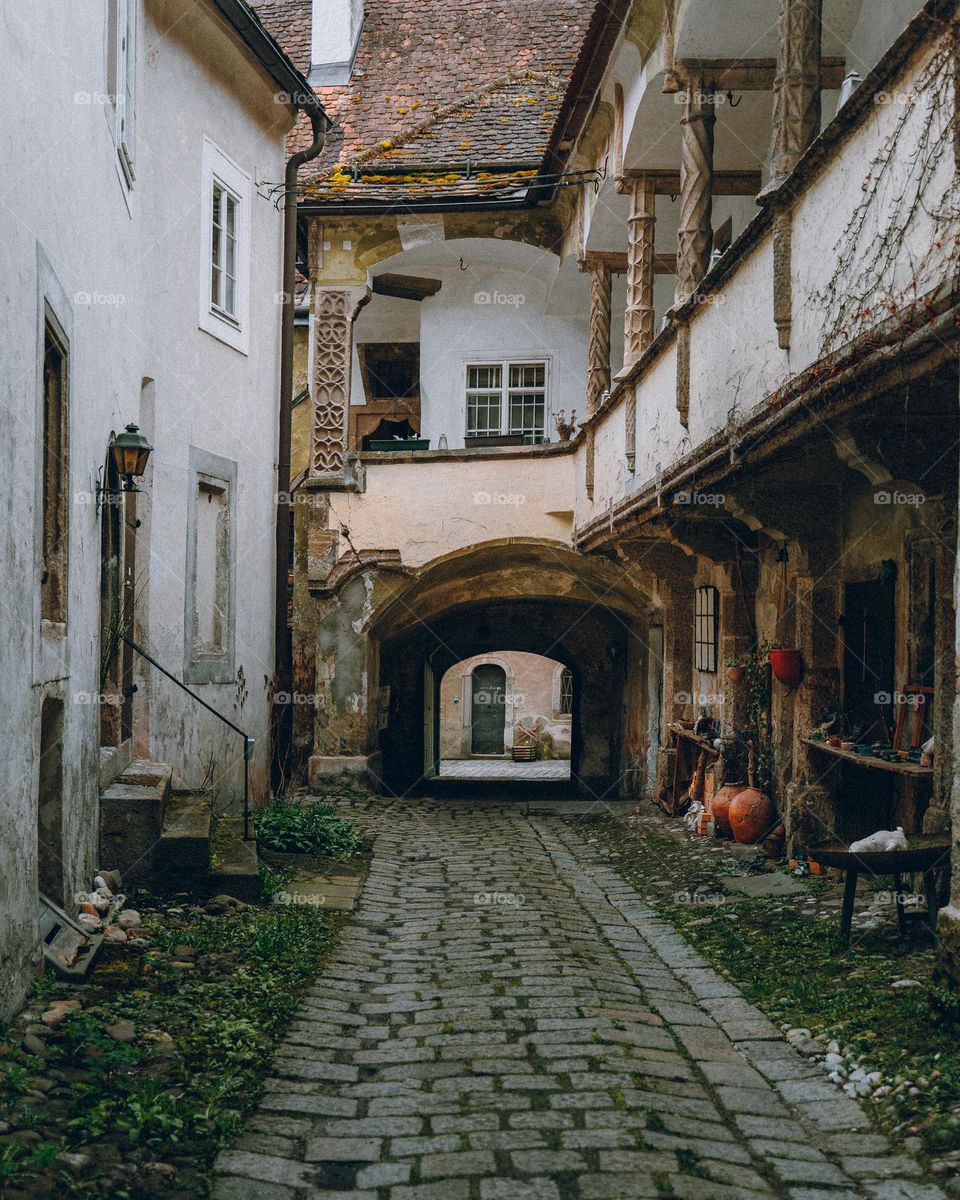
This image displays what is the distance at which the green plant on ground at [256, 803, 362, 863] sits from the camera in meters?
10.8

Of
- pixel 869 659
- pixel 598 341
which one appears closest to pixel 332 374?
pixel 598 341

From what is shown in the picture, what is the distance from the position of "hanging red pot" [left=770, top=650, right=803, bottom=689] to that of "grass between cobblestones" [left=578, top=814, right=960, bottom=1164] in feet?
5.26

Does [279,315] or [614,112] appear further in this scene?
[279,315]

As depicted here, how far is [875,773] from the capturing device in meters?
9.91

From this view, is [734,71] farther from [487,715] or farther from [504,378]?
[487,715]

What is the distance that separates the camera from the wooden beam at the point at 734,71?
1059 cm

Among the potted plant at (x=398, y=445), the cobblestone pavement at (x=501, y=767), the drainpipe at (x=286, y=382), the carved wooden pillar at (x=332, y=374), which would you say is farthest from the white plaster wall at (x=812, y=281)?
the cobblestone pavement at (x=501, y=767)

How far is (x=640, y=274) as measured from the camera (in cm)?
1269

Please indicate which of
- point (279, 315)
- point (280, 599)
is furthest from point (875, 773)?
point (279, 315)

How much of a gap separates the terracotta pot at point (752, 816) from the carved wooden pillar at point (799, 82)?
5.72 metres

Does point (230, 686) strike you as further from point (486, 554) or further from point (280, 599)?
point (486, 554)

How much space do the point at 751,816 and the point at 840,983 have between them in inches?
191

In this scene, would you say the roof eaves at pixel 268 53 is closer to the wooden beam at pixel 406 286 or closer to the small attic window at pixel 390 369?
the wooden beam at pixel 406 286

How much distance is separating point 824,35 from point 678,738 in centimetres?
780
